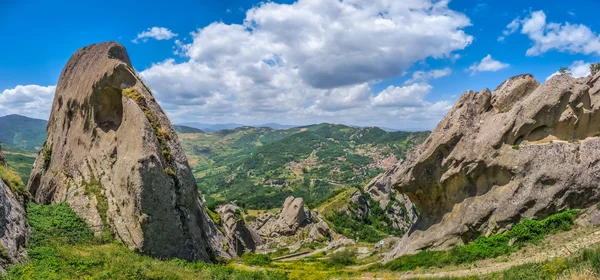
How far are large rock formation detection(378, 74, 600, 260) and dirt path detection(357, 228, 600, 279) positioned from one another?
4210 mm

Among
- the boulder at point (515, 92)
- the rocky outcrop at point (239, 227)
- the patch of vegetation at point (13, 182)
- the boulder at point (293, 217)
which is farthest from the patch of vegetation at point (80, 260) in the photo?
the boulder at point (293, 217)

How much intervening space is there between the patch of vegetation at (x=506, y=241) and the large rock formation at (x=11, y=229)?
91.1 feet

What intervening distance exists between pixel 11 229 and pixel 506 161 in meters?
38.1

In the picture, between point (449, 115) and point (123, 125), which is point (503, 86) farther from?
point (123, 125)

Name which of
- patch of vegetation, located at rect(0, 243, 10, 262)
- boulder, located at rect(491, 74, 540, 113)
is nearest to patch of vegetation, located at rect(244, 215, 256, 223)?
boulder, located at rect(491, 74, 540, 113)

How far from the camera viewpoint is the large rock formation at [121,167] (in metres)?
24.6

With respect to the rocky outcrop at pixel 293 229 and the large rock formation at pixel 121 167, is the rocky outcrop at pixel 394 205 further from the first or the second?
the large rock formation at pixel 121 167

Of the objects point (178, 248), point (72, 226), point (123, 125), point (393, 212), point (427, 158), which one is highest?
point (123, 125)

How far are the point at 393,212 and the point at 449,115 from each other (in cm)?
13460

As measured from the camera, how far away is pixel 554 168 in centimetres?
2936

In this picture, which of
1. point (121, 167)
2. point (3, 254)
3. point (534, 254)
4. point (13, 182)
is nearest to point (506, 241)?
point (534, 254)

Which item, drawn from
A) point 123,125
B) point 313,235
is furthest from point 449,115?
point 313,235

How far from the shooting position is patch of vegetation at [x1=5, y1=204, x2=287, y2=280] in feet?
58.7

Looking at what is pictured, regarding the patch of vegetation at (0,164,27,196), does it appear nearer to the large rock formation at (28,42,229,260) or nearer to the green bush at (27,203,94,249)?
the green bush at (27,203,94,249)
